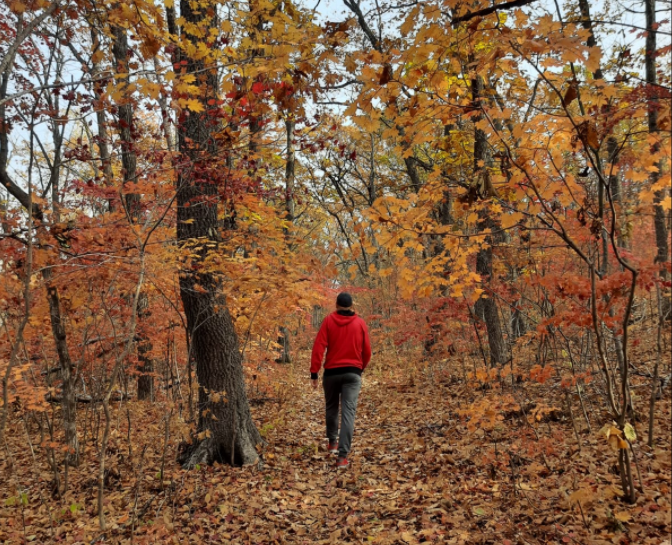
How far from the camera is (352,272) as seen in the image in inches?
221

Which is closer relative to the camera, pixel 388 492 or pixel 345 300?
pixel 388 492

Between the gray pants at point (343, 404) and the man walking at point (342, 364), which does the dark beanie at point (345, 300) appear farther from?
the gray pants at point (343, 404)

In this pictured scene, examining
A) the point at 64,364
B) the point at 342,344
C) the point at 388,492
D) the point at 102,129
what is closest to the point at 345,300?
the point at 342,344

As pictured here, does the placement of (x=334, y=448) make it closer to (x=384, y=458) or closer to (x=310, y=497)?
(x=384, y=458)

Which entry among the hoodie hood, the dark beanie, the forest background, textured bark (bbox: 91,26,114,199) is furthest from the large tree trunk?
the dark beanie

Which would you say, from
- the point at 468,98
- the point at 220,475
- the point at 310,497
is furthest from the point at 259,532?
the point at 468,98

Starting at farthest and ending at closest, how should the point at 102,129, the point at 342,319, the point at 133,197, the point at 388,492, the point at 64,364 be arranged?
the point at 133,197
the point at 102,129
the point at 342,319
the point at 64,364
the point at 388,492

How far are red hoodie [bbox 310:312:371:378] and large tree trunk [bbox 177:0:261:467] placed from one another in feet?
3.87

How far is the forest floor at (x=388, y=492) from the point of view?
3.17 metres

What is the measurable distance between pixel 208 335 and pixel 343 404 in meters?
2.03

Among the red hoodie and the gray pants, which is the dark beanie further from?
the gray pants

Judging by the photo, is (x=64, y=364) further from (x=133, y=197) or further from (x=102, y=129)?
(x=102, y=129)

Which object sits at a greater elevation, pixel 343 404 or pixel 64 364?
pixel 64 364

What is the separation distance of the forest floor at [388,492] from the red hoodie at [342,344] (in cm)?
132
